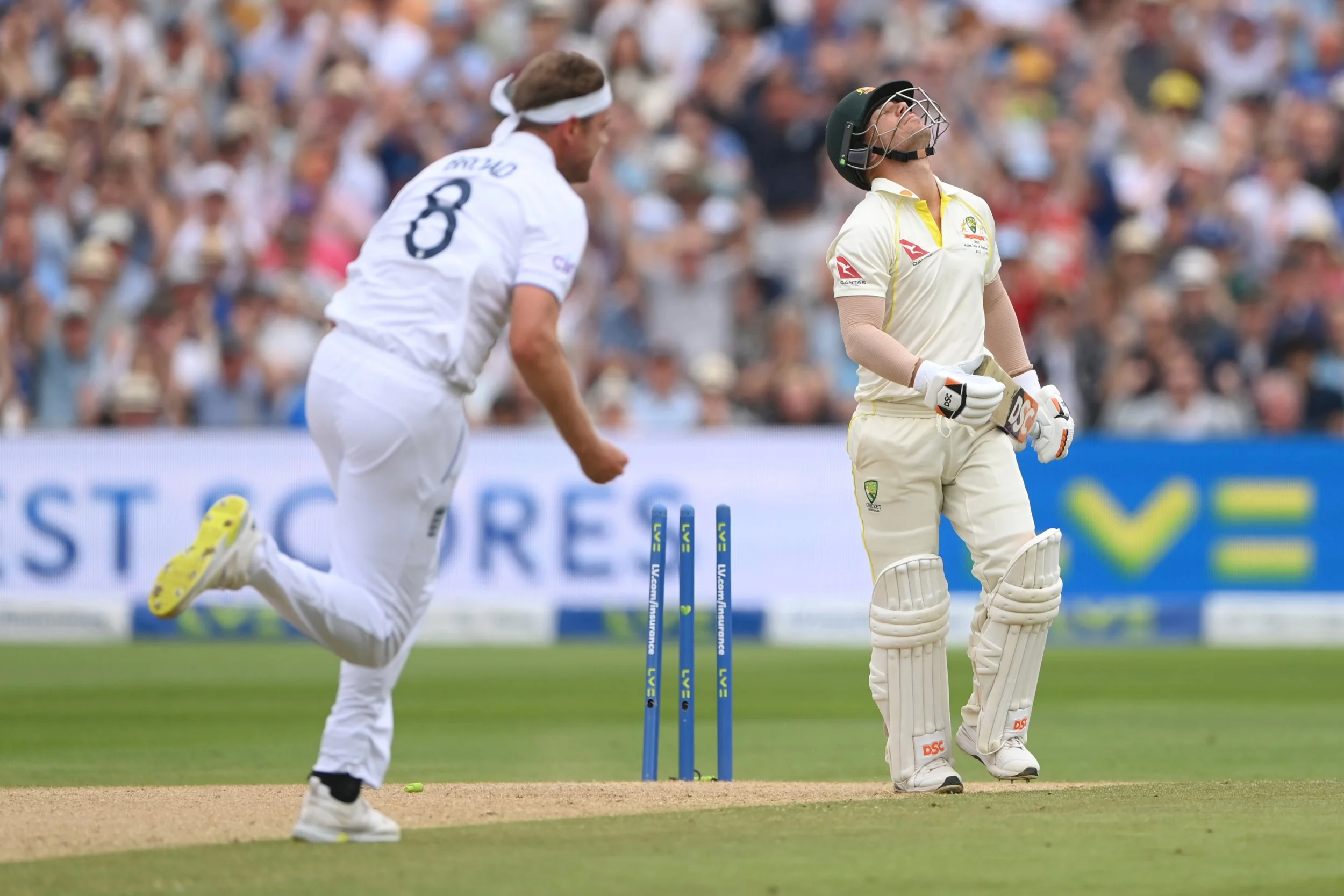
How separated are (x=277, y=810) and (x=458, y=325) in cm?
187

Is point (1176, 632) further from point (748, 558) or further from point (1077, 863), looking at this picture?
point (1077, 863)

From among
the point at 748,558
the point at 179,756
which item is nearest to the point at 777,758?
the point at 179,756

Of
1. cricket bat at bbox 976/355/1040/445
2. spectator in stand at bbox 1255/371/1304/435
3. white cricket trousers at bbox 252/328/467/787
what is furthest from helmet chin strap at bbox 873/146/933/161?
spectator in stand at bbox 1255/371/1304/435

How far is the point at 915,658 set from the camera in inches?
278

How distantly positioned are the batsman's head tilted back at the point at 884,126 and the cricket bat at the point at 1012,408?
2.57 feet

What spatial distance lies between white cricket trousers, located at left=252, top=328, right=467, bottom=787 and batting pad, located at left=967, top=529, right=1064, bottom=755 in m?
2.23

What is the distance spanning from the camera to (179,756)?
9.13 meters

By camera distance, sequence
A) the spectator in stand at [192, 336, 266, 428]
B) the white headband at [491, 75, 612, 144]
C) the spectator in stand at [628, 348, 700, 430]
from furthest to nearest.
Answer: the spectator in stand at [628, 348, 700, 430], the spectator in stand at [192, 336, 266, 428], the white headband at [491, 75, 612, 144]

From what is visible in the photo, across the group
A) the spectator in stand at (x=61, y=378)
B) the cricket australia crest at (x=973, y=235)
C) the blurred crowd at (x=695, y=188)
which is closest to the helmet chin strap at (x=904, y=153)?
the cricket australia crest at (x=973, y=235)

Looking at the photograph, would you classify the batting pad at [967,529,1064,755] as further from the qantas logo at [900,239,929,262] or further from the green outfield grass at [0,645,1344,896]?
the qantas logo at [900,239,929,262]

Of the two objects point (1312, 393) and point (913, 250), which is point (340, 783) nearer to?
point (913, 250)

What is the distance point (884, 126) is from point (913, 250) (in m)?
0.47

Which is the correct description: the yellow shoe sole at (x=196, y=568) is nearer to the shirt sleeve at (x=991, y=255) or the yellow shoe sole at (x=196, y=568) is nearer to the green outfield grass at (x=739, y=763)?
the green outfield grass at (x=739, y=763)

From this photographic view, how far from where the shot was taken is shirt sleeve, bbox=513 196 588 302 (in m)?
5.55
